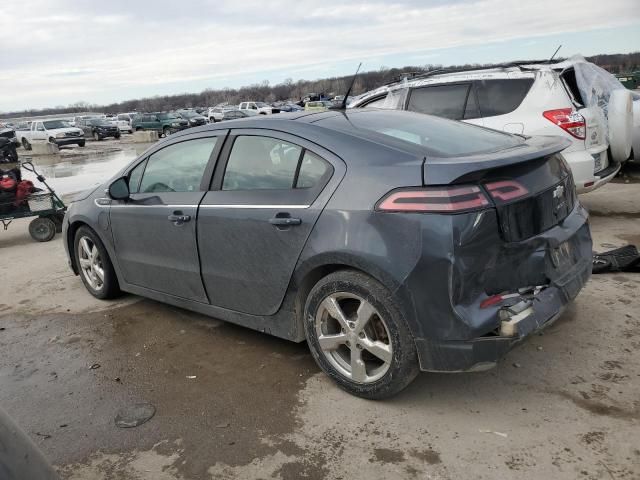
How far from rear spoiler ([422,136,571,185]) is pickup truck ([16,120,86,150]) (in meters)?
33.1

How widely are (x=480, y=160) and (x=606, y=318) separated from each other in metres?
1.88

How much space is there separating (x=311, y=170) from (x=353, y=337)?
98 centimetres

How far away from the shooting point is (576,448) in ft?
8.38

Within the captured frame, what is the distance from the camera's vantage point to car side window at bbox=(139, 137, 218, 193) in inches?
152

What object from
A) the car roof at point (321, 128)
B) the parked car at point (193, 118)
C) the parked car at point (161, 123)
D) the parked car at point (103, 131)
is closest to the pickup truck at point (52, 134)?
the parked car at point (103, 131)

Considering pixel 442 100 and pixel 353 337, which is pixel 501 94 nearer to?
pixel 442 100

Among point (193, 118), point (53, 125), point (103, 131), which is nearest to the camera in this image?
point (53, 125)

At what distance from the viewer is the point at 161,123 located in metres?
40.8

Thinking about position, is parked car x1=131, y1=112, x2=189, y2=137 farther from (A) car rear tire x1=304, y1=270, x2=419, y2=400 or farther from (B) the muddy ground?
(A) car rear tire x1=304, y1=270, x2=419, y2=400

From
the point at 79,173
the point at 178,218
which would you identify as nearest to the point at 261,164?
the point at 178,218

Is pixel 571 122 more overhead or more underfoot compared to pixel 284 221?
more overhead

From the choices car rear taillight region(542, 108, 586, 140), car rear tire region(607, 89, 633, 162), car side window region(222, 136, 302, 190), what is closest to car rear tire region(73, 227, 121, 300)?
car side window region(222, 136, 302, 190)

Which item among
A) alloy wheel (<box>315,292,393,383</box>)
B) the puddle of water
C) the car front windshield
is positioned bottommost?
the puddle of water

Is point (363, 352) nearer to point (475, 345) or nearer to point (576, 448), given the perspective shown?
point (475, 345)
